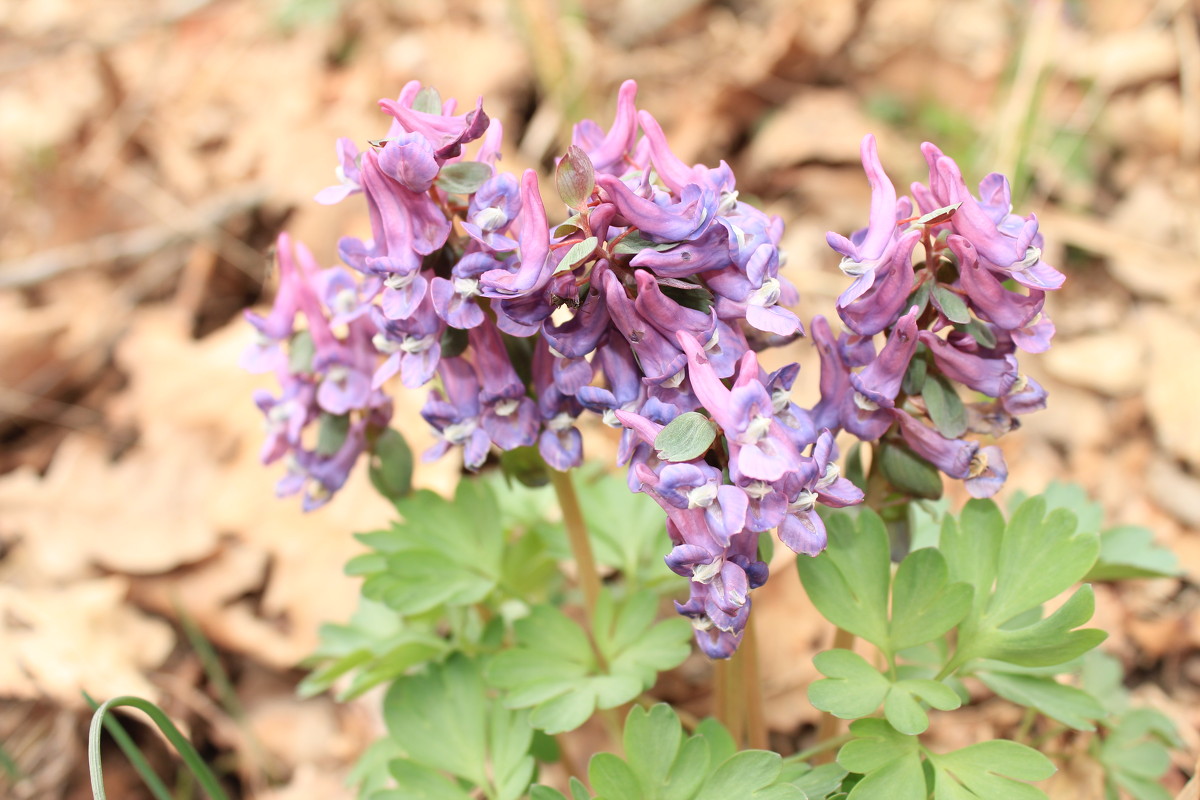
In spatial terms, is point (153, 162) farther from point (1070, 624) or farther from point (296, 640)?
point (1070, 624)

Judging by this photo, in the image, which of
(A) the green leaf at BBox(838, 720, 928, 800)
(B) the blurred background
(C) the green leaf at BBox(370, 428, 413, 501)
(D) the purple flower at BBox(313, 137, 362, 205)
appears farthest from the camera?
(B) the blurred background

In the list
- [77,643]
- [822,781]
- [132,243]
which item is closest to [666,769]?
[822,781]

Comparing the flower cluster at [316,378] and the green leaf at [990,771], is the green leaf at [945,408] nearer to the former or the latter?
the green leaf at [990,771]

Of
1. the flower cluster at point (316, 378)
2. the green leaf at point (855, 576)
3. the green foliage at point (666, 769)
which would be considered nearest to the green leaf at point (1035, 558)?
the green leaf at point (855, 576)

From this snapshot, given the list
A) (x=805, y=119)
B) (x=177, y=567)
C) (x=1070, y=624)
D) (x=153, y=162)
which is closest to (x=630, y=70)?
(x=805, y=119)

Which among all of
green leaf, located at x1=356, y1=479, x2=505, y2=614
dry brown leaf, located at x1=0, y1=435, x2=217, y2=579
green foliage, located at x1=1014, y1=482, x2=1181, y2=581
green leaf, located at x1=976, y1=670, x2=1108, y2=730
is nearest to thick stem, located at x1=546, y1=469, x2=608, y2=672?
green leaf, located at x1=356, y1=479, x2=505, y2=614

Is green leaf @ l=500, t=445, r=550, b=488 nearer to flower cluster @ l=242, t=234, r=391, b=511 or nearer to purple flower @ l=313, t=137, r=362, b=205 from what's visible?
flower cluster @ l=242, t=234, r=391, b=511

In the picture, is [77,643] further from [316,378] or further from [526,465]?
[526,465]
